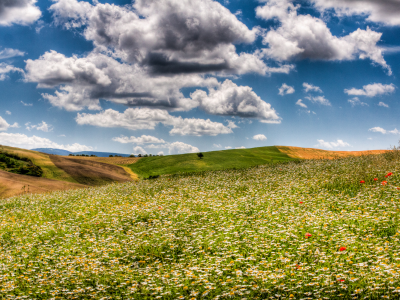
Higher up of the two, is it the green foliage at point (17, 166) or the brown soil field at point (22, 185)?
the green foliage at point (17, 166)

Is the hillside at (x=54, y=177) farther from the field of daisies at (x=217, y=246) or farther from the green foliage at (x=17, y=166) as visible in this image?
the field of daisies at (x=217, y=246)

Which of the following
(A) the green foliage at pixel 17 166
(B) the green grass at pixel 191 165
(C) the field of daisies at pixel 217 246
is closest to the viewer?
(C) the field of daisies at pixel 217 246

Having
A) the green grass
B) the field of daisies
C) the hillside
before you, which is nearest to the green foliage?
the hillside

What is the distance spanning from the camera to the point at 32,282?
8312 millimetres

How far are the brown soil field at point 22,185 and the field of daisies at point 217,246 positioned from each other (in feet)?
36.8

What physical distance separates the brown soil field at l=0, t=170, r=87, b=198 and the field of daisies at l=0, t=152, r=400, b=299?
11.2 m

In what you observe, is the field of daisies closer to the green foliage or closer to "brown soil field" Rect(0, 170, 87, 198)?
"brown soil field" Rect(0, 170, 87, 198)

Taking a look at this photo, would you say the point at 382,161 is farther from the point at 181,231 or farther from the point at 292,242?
the point at 181,231

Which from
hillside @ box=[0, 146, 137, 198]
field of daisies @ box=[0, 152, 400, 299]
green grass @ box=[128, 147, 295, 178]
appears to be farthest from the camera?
green grass @ box=[128, 147, 295, 178]

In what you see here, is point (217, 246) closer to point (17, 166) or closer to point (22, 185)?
point (22, 185)

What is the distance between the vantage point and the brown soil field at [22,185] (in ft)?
85.6

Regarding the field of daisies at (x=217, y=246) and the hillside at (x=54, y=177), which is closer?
the field of daisies at (x=217, y=246)

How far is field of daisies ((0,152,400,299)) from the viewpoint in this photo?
7.05m

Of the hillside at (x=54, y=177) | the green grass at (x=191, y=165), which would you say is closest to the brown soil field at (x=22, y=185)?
the hillside at (x=54, y=177)
